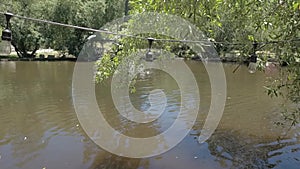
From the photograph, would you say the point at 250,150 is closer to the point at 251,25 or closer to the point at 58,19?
the point at 251,25

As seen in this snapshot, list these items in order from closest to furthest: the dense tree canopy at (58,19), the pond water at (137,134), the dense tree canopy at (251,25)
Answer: the dense tree canopy at (251,25)
the pond water at (137,134)
the dense tree canopy at (58,19)

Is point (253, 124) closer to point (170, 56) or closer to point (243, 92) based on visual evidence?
point (170, 56)

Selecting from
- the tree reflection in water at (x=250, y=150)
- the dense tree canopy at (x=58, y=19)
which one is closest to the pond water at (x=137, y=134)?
the tree reflection in water at (x=250, y=150)

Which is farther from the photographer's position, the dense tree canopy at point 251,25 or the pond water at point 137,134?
the pond water at point 137,134

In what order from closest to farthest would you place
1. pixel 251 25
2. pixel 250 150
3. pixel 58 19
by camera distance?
1. pixel 251 25
2. pixel 250 150
3. pixel 58 19

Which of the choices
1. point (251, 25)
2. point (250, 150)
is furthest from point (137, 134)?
point (251, 25)

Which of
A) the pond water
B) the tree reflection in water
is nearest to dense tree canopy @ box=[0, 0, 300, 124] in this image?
the tree reflection in water

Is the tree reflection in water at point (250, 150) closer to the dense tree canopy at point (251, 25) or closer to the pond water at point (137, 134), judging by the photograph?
the pond water at point (137, 134)

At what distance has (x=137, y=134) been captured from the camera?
26.6 ft

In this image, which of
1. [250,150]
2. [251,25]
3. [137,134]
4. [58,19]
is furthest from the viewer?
[58,19]

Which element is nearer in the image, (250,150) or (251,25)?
(251,25)

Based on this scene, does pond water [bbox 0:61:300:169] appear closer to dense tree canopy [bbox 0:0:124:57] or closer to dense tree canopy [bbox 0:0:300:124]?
dense tree canopy [bbox 0:0:300:124]

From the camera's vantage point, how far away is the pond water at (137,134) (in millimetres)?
6375

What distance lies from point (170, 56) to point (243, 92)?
8.10 metres
